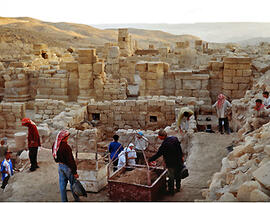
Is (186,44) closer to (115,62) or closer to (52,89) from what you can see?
(115,62)

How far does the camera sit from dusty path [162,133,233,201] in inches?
214

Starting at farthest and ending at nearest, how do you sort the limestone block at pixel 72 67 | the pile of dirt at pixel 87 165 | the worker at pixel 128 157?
the limestone block at pixel 72 67, the worker at pixel 128 157, the pile of dirt at pixel 87 165

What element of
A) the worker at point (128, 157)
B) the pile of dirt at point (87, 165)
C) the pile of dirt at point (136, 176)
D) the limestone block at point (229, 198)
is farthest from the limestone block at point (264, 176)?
the pile of dirt at point (87, 165)

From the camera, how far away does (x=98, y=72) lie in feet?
51.2

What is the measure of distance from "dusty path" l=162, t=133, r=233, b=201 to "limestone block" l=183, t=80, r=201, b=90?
4658mm

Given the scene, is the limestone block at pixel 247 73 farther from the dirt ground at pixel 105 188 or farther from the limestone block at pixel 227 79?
the dirt ground at pixel 105 188

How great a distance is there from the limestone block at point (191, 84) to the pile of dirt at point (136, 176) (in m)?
8.28

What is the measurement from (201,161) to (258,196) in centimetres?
402

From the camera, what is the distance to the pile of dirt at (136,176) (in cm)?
531

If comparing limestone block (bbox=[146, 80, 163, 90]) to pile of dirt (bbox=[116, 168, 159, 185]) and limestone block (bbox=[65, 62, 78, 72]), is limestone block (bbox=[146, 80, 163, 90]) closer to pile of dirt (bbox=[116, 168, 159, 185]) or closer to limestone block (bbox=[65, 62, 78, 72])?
limestone block (bbox=[65, 62, 78, 72])

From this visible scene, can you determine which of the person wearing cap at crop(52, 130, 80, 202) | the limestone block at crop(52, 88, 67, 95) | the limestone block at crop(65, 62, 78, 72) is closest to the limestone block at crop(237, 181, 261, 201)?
the person wearing cap at crop(52, 130, 80, 202)

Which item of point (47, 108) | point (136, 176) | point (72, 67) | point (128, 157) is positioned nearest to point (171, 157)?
point (136, 176)

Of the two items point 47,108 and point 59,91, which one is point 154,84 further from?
point 59,91

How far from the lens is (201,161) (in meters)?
7.15
